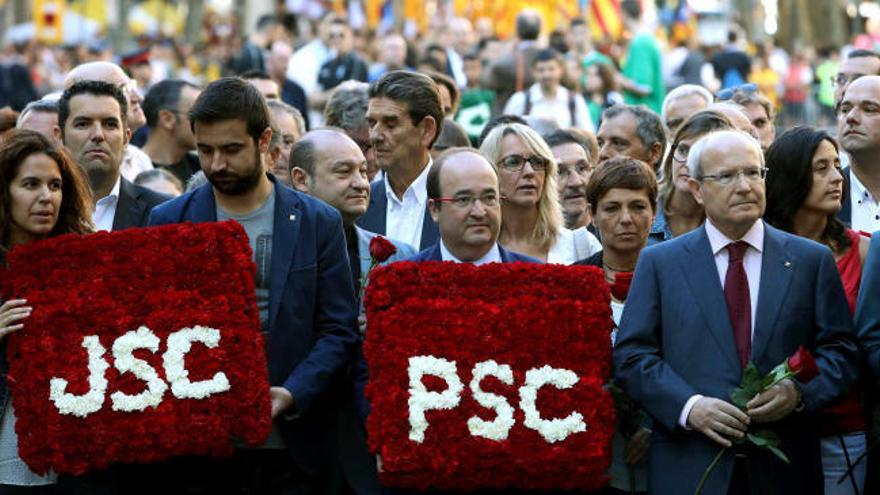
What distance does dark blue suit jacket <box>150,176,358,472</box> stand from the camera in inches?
313

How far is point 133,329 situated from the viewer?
7.73 meters

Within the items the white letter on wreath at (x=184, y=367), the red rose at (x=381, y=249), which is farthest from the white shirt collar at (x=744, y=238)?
the white letter on wreath at (x=184, y=367)

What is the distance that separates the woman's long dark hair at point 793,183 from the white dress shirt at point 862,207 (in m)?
1.44

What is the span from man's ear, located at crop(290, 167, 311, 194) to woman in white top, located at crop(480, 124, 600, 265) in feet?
3.27

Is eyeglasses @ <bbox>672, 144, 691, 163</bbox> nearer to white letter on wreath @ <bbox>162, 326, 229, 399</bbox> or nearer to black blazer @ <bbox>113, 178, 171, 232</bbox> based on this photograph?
black blazer @ <bbox>113, 178, 171, 232</bbox>

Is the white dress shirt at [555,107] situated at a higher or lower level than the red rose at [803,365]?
higher

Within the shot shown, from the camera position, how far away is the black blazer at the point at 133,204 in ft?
30.3

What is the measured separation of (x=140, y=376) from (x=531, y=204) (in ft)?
8.93

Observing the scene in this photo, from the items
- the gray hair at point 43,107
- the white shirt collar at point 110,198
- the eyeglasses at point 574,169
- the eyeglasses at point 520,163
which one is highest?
the gray hair at point 43,107

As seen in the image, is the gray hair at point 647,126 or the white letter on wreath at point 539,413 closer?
the white letter on wreath at point 539,413

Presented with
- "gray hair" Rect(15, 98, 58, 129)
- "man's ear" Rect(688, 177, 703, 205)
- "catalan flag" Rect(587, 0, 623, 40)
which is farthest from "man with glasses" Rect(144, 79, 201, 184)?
"catalan flag" Rect(587, 0, 623, 40)

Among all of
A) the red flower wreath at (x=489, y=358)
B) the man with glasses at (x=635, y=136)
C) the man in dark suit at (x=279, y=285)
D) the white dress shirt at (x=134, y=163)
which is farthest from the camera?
the white dress shirt at (x=134, y=163)

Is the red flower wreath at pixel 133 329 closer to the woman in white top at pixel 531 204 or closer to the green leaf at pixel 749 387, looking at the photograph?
the green leaf at pixel 749 387

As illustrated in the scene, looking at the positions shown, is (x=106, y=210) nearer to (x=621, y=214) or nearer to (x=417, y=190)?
(x=417, y=190)
